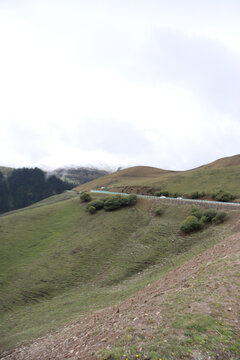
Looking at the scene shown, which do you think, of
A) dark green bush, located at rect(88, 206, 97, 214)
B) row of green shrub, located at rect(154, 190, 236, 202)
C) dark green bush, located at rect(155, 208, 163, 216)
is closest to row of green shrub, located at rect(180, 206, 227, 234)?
dark green bush, located at rect(155, 208, 163, 216)

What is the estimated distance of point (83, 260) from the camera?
109ft

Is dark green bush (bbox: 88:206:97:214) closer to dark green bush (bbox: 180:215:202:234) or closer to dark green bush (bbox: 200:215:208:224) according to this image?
dark green bush (bbox: 180:215:202:234)

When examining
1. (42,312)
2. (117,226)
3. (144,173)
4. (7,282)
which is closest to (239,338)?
(42,312)

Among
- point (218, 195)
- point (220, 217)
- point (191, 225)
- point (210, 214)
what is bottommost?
point (191, 225)

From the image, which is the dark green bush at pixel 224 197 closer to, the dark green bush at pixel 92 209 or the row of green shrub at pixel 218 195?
the row of green shrub at pixel 218 195

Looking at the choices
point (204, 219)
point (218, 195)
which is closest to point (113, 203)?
point (204, 219)

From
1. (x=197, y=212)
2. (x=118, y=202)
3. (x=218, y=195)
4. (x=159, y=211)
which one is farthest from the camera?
(x=118, y=202)

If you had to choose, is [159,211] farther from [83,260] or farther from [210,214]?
[83,260]

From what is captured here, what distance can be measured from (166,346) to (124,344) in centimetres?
178

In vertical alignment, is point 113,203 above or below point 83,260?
above

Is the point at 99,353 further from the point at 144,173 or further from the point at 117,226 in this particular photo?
the point at 144,173

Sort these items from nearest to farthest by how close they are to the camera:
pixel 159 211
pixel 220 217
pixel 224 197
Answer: pixel 220 217, pixel 159 211, pixel 224 197

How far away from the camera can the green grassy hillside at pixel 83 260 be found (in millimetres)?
21578

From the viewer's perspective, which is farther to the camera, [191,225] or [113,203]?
[113,203]
